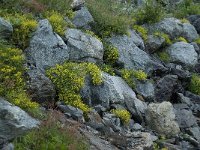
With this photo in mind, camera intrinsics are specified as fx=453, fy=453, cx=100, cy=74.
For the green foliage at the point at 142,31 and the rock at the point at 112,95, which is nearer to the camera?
the rock at the point at 112,95

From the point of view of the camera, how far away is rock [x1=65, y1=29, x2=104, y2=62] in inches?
553

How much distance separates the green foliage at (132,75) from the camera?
48.5 feet

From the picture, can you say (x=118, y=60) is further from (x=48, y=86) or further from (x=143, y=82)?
(x=48, y=86)

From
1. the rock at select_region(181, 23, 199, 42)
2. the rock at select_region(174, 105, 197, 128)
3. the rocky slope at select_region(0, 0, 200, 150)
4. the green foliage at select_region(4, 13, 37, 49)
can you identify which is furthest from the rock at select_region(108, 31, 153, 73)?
the rock at select_region(181, 23, 199, 42)

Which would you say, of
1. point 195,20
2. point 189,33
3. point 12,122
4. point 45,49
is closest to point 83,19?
point 45,49

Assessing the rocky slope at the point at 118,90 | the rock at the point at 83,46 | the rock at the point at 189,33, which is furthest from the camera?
the rock at the point at 189,33

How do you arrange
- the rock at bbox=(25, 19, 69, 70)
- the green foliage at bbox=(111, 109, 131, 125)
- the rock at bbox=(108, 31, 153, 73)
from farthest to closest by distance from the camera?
the rock at bbox=(108, 31, 153, 73), the rock at bbox=(25, 19, 69, 70), the green foliage at bbox=(111, 109, 131, 125)

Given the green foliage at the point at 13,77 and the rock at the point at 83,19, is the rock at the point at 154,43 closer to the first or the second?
the rock at the point at 83,19

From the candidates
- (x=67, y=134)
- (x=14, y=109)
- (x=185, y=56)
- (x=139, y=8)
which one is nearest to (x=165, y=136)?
(x=67, y=134)

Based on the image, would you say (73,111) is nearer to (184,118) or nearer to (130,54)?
(184,118)

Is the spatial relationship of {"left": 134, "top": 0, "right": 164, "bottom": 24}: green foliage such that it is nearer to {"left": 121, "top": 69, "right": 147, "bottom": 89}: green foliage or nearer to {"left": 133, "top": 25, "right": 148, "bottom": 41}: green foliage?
{"left": 133, "top": 25, "right": 148, "bottom": 41}: green foliage

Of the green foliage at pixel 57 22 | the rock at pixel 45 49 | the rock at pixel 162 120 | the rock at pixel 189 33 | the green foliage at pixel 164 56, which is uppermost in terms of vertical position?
the green foliage at pixel 57 22

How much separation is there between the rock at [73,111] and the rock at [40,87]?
1.36 feet

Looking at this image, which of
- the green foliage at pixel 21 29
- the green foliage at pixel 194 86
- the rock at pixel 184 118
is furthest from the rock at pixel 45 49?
the green foliage at pixel 194 86
